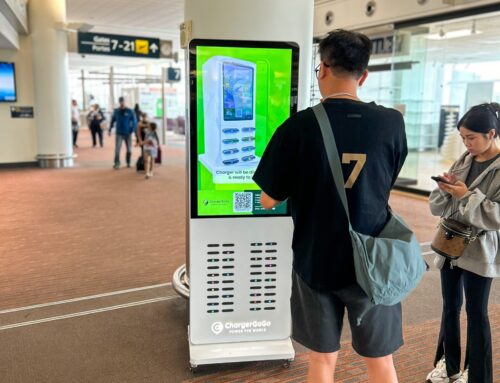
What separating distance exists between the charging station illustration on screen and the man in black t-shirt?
2.47ft

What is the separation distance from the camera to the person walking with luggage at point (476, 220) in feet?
7.04

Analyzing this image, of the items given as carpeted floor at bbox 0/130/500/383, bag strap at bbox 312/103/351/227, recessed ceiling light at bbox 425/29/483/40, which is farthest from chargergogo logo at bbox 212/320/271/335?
recessed ceiling light at bbox 425/29/483/40

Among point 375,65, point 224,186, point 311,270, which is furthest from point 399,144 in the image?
point 375,65

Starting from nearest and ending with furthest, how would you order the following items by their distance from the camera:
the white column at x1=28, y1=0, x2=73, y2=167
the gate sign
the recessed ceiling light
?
the recessed ceiling light → the white column at x1=28, y1=0, x2=73, y2=167 → the gate sign

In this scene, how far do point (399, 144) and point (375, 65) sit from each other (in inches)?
316

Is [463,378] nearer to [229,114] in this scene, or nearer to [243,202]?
[243,202]

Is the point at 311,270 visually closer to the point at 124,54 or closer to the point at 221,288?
the point at 221,288

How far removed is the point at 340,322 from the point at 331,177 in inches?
22.7

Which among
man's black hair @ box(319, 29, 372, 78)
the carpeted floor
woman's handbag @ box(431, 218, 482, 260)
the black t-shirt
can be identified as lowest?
the carpeted floor

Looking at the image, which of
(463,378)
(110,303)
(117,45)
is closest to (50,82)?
(117,45)

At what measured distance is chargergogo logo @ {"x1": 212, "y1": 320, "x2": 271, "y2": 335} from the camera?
269cm

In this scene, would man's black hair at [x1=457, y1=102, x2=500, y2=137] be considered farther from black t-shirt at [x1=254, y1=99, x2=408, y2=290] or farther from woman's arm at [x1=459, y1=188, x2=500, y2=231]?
black t-shirt at [x1=254, y1=99, x2=408, y2=290]

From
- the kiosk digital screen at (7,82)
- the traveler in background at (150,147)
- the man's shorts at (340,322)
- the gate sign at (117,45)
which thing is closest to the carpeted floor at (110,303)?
the man's shorts at (340,322)

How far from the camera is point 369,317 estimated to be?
1740 mm
